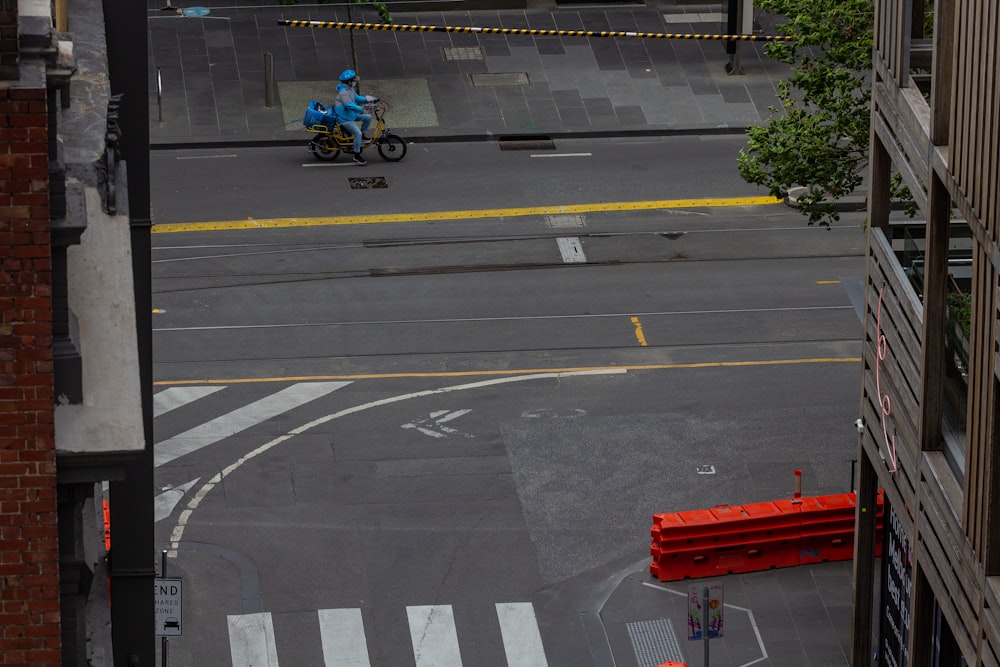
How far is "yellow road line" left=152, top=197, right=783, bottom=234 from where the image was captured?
120 feet

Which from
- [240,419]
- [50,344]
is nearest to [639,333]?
[240,419]

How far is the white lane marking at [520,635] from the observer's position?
2141 centimetres

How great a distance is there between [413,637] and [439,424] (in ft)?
20.5

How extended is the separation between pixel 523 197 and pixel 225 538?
15.6 metres

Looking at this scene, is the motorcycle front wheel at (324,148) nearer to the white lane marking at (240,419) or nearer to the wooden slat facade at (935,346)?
the white lane marking at (240,419)

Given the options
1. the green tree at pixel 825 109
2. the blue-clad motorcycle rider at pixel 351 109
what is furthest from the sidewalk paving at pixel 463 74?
the green tree at pixel 825 109

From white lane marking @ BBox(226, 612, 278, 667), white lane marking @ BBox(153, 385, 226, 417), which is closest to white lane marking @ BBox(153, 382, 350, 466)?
white lane marking @ BBox(153, 385, 226, 417)

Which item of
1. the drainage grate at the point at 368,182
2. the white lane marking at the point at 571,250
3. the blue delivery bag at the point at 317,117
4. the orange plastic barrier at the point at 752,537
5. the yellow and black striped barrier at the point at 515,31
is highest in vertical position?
the yellow and black striped barrier at the point at 515,31

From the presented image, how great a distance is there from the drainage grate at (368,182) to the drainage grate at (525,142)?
3.53 meters

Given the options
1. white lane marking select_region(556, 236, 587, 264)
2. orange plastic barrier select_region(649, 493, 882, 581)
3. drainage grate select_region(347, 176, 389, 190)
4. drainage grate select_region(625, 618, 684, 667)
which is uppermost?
drainage grate select_region(347, 176, 389, 190)

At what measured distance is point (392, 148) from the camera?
40656 millimetres

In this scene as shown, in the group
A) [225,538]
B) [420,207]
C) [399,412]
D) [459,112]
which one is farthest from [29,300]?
[459,112]

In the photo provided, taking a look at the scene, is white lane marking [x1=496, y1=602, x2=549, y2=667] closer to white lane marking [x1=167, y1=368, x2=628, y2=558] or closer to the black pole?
white lane marking [x1=167, y1=368, x2=628, y2=558]

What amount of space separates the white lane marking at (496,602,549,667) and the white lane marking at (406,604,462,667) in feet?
1.97
